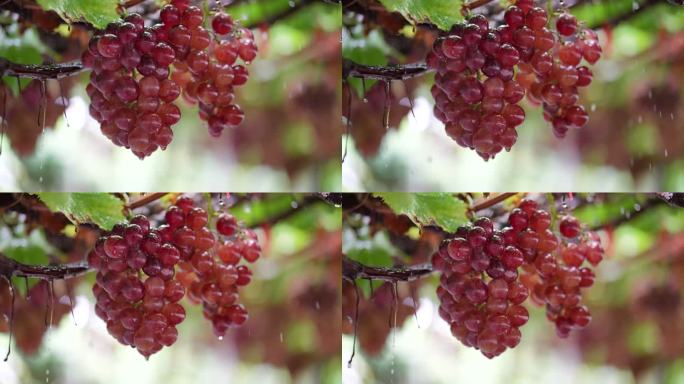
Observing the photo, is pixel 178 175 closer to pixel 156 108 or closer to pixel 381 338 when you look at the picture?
pixel 156 108

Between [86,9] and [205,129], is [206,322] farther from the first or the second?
[86,9]

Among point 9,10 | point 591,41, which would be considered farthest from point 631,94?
point 9,10

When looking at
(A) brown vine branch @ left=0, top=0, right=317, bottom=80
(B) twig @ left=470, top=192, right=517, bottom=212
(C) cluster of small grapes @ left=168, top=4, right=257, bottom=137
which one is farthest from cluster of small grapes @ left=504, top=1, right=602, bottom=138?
(A) brown vine branch @ left=0, top=0, right=317, bottom=80

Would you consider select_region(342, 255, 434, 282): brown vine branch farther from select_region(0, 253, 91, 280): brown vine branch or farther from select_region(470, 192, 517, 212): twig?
select_region(0, 253, 91, 280): brown vine branch

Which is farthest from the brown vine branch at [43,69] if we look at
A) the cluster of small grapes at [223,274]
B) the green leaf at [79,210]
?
the cluster of small grapes at [223,274]

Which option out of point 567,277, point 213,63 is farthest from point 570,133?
point 213,63

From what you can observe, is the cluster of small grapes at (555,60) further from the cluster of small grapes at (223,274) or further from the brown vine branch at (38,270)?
the brown vine branch at (38,270)
